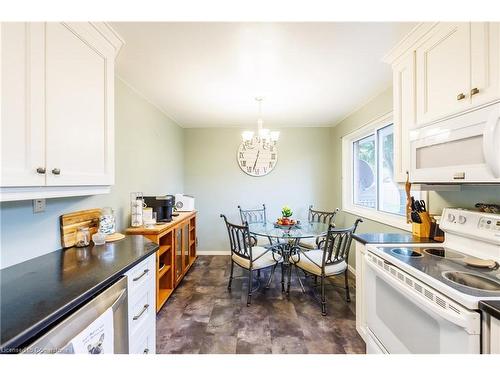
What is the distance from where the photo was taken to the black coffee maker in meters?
2.49

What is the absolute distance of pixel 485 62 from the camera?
104 centimetres

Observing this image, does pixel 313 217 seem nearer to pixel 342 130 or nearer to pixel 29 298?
pixel 342 130

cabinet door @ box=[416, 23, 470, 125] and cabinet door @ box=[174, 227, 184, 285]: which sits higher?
cabinet door @ box=[416, 23, 470, 125]

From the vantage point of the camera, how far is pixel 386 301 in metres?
1.34

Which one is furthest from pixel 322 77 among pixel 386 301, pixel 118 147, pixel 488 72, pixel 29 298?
pixel 29 298

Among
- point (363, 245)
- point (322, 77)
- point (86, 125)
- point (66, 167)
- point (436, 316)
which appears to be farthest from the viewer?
point (322, 77)

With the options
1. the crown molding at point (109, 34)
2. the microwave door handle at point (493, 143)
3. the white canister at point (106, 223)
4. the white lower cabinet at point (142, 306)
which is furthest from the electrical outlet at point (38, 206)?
the microwave door handle at point (493, 143)

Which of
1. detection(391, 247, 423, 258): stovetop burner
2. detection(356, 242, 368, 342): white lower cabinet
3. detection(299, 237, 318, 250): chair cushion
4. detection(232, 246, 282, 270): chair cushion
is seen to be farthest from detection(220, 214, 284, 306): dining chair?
detection(391, 247, 423, 258): stovetop burner

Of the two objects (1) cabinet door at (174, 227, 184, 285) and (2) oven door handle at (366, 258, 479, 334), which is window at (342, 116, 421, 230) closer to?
(2) oven door handle at (366, 258, 479, 334)

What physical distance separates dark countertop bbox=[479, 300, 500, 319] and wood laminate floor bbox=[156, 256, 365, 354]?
1.23 m

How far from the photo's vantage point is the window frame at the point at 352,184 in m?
2.32

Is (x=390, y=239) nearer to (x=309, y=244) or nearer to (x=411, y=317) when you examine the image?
(x=411, y=317)

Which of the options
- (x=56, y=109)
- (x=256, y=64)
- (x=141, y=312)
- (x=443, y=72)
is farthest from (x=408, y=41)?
(x=141, y=312)

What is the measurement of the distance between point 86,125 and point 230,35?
1111 millimetres
